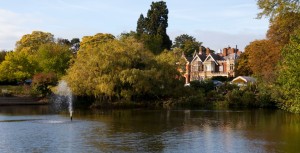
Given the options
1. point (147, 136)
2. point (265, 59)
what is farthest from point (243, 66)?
point (147, 136)

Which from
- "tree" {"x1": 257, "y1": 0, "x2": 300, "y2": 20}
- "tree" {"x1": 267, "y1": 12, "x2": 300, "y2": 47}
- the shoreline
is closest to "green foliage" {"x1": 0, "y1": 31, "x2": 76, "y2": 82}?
the shoreline

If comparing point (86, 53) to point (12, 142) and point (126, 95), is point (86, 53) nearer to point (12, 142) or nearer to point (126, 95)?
point (126, 95)

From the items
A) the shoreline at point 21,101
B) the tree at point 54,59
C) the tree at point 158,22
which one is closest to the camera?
the shoreline at point 21,101

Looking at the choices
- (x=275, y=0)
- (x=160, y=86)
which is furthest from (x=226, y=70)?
(x=275, y=0)

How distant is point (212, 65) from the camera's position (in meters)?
97.7

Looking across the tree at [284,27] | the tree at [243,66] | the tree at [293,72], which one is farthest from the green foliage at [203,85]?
the tree at [293,72]

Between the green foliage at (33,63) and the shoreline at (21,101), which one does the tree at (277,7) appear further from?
the green foliage at (33,63)

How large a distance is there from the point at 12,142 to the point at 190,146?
934cm

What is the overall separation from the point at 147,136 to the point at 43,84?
3490 cm

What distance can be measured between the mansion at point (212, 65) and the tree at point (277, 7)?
65.1m

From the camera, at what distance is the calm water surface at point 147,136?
22.0 metres

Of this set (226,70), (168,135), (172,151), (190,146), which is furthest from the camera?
(226,70)

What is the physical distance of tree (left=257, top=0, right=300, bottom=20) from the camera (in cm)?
2712

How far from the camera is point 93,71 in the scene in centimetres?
5091
